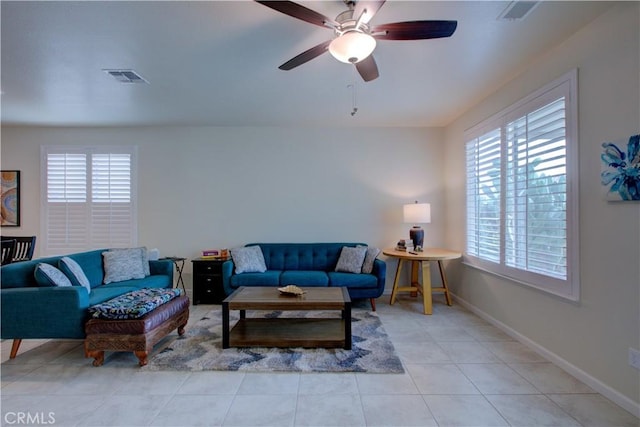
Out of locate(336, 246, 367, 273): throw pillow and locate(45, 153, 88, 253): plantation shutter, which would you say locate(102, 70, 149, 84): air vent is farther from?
locate(336, 246, 367, 273): throw pillow

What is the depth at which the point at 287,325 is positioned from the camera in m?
3.28

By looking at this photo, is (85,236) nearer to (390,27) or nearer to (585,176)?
(390,27)

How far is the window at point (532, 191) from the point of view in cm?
246

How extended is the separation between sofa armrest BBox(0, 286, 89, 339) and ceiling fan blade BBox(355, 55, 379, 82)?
3.04 metres

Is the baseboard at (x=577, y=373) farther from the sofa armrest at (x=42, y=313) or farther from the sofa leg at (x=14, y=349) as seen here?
the sofa leg at (x=14, y=349)

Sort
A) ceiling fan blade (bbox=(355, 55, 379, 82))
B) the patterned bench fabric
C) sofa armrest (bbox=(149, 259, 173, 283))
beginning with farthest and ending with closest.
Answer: sofa armrest (bbox=(149, 259, 173, 283)) < the patterned bench fabric < ceiling fan blade (bbox=(355, 55, 379, 82))

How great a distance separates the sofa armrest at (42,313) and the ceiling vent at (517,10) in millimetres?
4002

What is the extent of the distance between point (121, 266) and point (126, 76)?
2.21 meters

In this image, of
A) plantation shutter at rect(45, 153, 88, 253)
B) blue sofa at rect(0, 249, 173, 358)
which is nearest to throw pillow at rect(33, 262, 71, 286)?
blue sofa at rect(0, 249, 173, 358)

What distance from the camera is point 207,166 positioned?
495 centimetres

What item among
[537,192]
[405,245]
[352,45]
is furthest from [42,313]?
[537,192]

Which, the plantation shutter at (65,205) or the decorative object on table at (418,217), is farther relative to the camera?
the plantation shutter at (65,205)

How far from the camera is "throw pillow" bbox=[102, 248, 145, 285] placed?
12.3ft

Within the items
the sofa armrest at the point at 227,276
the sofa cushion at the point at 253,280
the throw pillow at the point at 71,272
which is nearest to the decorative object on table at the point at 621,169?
the sofa cushion at the point at 253,280
